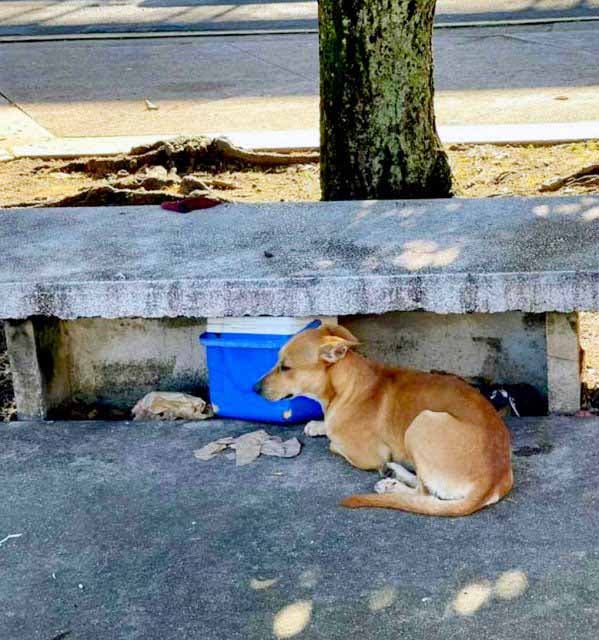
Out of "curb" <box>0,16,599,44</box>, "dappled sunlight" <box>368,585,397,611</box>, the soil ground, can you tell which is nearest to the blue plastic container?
"dappled sunlight" <box>368,585,397,611</box>

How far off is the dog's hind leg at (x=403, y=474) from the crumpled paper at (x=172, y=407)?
104 cm

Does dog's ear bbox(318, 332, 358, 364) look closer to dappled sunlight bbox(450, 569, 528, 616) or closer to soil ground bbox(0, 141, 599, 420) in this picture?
dappled sunlight bbox(450, 569, 528, 616)

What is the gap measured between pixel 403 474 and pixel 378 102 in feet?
8.57

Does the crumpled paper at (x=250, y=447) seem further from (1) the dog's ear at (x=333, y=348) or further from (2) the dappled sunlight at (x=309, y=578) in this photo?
(2) the dappled sunlight at (x=309, y=578)

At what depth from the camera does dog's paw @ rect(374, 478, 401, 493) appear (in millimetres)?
4816

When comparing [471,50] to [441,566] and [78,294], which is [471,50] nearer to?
[78,294]

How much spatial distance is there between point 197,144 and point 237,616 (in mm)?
5852

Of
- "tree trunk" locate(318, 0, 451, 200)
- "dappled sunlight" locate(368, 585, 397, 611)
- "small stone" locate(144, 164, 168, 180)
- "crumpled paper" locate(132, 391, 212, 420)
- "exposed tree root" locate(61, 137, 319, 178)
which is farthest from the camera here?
"exposed tree root" locate(61, 137, 319, 178)

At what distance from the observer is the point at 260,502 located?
15.7ft

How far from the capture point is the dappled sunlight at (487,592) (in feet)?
13.1

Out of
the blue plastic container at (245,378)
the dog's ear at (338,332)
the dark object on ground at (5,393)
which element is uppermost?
the dog's ear at (338,332)

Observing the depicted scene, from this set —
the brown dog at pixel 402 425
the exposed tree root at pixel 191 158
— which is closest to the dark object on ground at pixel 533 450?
the brown dog at pixel 402 425

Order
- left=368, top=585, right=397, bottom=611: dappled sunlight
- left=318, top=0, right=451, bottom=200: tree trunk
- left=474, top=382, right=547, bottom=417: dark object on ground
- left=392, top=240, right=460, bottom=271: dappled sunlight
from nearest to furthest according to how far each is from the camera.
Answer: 1. left=368, top=585, right=397, bottom=611: dappled sunlight
2. left=392, top=240, right=460, bottom=271: dappled sunlight
3. left=474, top=382, right=547, bottom=417: dark object on ground
4. left=318, top=0, right=451, bottom=200: tree trunk

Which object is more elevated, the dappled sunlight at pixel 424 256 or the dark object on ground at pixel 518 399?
the dappled sunlight at pixel 424 256
